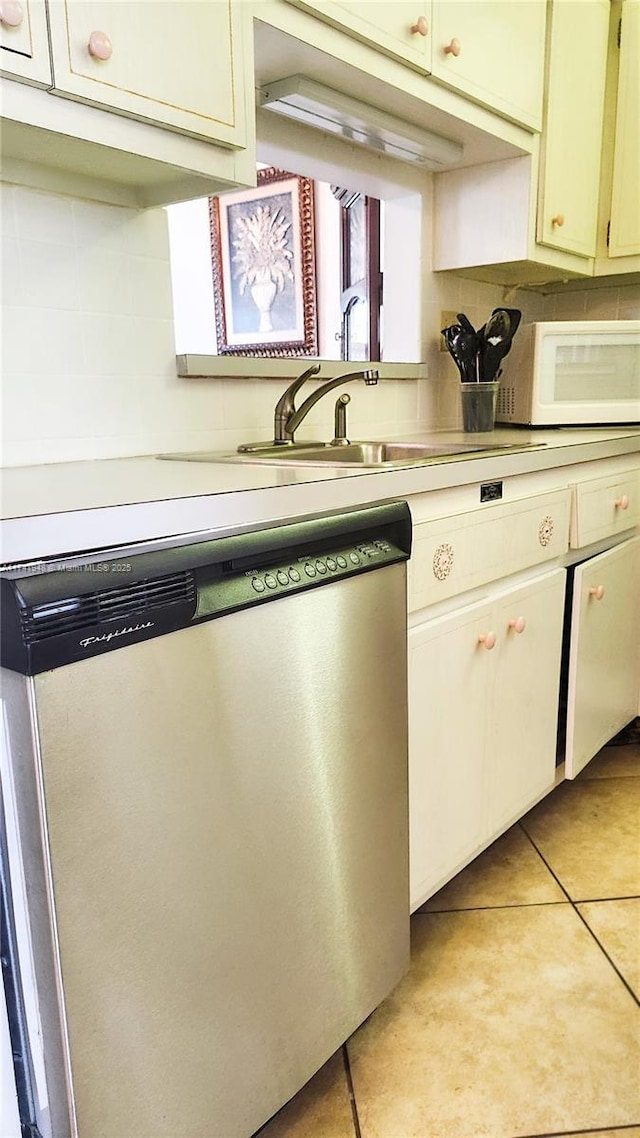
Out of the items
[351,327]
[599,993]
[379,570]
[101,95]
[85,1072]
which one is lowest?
[599,993]

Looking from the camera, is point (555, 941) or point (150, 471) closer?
point (150, 471)

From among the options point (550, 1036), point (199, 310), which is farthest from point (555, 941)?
point (199, 310)

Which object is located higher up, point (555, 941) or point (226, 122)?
point (226, 122)

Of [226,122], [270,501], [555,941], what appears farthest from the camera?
[555,941]

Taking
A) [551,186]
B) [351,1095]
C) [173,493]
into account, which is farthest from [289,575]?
[551,186]

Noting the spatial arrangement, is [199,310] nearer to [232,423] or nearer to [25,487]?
[232,423]

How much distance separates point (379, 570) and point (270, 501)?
0.20 m

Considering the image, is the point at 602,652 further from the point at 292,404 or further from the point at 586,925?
the point at 292,404

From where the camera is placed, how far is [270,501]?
3.25 ft

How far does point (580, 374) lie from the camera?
2.29m

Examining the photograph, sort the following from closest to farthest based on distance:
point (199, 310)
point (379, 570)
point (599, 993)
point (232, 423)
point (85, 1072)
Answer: point (85, 1072) < point (379, 570) < point (599, 993) < point (232, 423) < point (199, 310)

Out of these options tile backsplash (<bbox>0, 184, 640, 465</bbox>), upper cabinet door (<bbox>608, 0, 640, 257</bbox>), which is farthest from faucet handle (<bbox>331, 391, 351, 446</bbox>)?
upper cabinet door (<bbox>608, 0, 640, 257</bbox>)

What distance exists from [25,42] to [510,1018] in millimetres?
1599

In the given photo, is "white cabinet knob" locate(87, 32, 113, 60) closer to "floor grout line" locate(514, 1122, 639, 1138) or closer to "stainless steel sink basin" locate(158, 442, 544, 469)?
"stainless steel sink basin" locate(158, 442, 544, 469)
